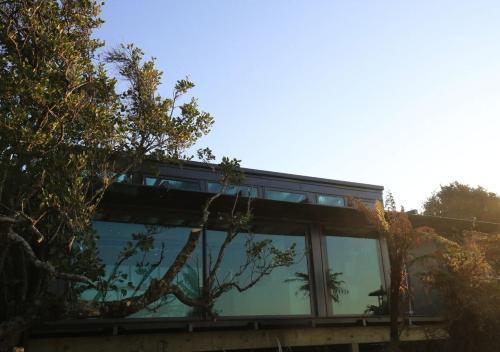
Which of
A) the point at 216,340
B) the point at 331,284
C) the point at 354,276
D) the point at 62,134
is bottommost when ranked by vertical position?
the point at 216,340

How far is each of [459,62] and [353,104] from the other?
8.53 feet

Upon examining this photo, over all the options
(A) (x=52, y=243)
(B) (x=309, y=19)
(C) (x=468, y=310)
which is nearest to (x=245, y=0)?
(B) (x=309, y=19)

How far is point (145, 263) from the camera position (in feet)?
31.1

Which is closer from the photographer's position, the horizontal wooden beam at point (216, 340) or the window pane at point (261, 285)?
the horizontal wooden beam at point (216, 340)

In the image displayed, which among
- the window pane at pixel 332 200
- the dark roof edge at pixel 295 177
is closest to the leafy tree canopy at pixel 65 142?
the dark roof edge at pixel 295 177

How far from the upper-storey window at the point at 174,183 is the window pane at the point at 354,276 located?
327cm

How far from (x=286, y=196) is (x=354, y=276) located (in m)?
2.51

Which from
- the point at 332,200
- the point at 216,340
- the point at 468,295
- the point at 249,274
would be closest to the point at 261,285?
the point at 249,274

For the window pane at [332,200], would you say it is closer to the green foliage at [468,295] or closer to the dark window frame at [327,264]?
the dark window frame at [327,264]

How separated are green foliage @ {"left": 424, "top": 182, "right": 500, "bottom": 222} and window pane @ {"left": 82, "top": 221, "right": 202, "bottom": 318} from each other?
27634 millimetres

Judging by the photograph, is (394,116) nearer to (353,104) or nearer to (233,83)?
(353,104)

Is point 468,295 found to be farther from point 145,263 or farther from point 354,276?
point 145,263

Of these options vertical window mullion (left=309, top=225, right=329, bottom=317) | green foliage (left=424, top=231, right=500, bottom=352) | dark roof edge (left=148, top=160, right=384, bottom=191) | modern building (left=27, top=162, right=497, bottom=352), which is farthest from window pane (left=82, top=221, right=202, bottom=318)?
green foliage (left=424, top=231, right=500, bottom=352)

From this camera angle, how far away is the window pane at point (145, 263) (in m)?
9.13
